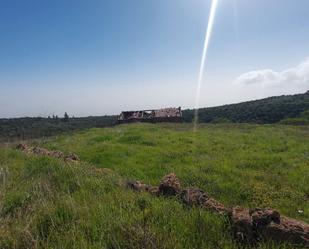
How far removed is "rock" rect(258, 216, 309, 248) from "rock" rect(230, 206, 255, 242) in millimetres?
121

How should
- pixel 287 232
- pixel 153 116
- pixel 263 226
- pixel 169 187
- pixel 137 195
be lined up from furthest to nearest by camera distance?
pixel 153 116 → pixel 169 187 → pixel 137 195 → pixel 263 226 → pixel 287 232

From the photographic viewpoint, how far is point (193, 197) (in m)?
5.16

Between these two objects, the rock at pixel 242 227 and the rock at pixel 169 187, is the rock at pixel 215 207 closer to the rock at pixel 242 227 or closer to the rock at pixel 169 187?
the rock at pixel 242 227

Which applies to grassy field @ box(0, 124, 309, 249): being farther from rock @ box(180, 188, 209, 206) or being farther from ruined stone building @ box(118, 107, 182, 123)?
ruined stone building @ box(118, 107, 182, 123)

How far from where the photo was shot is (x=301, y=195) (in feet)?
27.3

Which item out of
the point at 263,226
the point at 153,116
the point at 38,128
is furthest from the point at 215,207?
the point at 38,128

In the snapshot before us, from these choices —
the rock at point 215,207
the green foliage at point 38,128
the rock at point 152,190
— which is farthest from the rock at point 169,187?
the green foliage at point 38,128

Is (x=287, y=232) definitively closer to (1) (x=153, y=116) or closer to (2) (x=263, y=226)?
(2) (x=263, y=226)

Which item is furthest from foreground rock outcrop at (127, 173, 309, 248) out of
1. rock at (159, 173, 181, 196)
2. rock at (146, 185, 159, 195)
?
rock at (146, 185, 159, 195)

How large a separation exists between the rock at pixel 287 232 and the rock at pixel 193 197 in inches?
44.5

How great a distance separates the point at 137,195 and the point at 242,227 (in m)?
1.83

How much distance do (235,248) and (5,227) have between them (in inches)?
114

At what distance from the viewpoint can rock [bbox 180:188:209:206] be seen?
16.5ft

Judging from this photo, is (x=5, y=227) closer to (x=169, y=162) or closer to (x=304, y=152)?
(x=169, y=162)
